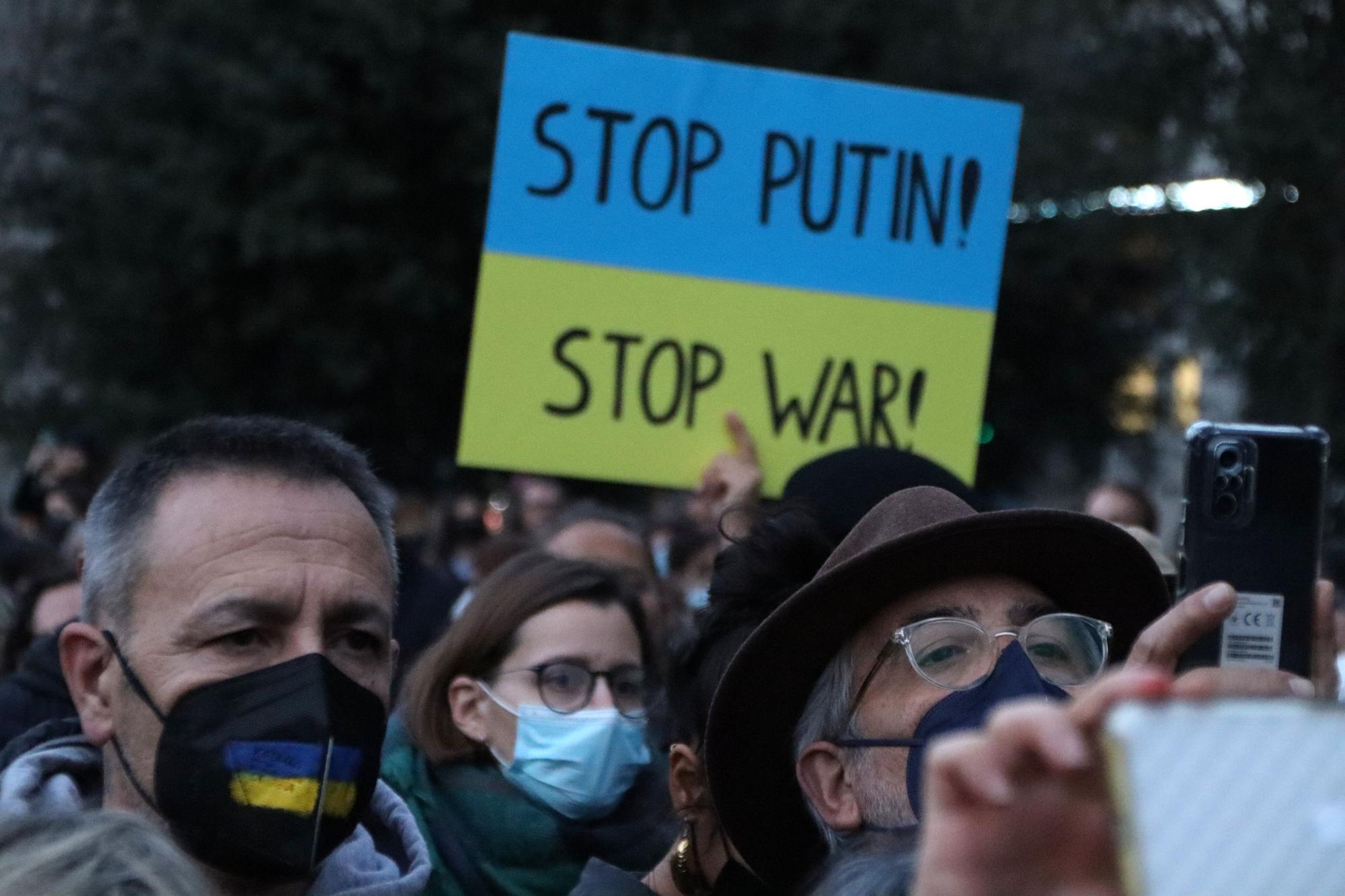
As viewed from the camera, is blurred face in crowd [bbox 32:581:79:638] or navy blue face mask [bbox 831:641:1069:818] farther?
blurred face in crowd [bbox 32:581:79:638]

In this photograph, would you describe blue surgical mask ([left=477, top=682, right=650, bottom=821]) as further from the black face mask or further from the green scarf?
the black face mask

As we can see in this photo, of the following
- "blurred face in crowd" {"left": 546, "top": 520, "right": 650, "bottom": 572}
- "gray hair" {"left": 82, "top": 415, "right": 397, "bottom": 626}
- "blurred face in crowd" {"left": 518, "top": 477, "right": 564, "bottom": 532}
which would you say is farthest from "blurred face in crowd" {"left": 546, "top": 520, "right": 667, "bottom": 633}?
"blurred face in crowd" {"left": 518, "top": 477, "right": 564, "bottom": 532}

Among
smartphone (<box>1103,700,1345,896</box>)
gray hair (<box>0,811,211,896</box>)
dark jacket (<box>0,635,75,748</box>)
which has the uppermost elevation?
smartphone (<box>1103,700,1345,896</box>)

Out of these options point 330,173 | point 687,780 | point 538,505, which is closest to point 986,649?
point 687,780

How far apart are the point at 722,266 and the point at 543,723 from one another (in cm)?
116

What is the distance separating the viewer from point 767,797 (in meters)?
2.72

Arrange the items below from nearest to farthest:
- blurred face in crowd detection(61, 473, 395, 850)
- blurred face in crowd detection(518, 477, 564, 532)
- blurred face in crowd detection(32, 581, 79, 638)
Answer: blurred face in crowd detection(61, 473, 395, 850), blurred face in crowd detection(32, 581, 79, 638), blurred face in crowd detection(518, 477, 564, 532)

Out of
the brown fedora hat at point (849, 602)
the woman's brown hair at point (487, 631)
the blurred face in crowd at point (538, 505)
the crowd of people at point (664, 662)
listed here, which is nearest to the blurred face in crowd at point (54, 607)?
the woman's brown hair at point (487, 631)

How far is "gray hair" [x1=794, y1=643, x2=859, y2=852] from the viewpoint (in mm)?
2576

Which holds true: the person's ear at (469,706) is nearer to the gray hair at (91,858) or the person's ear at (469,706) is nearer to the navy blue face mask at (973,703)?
the navy blue face mask at (973,703)

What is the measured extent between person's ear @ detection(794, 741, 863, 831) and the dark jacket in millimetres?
1777

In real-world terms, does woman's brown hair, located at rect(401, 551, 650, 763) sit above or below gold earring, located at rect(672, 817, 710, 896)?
above

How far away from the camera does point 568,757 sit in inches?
166

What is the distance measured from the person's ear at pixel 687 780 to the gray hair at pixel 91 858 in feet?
3.69
